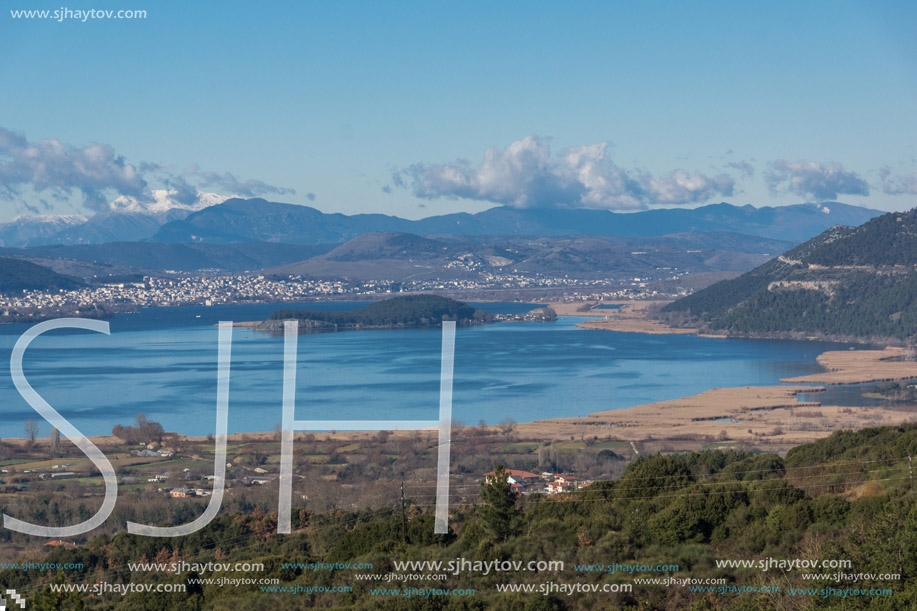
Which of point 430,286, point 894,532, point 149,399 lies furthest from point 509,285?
point 894,532

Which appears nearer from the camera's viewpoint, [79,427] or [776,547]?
[776,547]

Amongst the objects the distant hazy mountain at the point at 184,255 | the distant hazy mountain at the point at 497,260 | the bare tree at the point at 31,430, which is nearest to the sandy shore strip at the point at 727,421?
the bare tree at the point at 31,430

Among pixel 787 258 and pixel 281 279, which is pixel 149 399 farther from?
pixel 281 279

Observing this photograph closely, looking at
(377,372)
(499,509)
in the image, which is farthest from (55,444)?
(377,372)

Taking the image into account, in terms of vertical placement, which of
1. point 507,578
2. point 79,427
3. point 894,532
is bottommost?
point 79,427

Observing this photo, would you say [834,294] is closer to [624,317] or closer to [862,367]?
[624,317]

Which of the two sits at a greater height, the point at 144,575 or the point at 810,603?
the point at 810,603

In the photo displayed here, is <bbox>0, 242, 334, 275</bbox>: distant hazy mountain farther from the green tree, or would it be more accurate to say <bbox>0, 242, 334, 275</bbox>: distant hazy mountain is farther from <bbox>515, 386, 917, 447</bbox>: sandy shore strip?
the green tree
